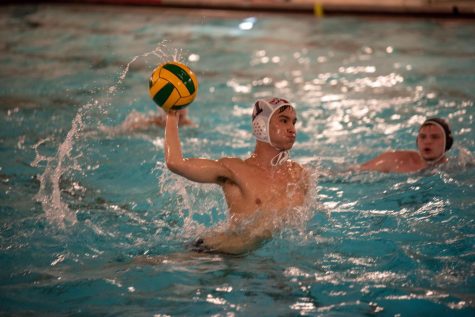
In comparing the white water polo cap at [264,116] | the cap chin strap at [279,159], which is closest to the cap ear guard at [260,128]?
the white water polo cap at [264,116]

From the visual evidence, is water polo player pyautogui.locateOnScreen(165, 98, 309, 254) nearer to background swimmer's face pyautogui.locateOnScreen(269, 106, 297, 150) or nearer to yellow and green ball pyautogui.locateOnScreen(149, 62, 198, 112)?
background swimmer's face pyautogui.locateOnScreen(269, 106, 297, 150)

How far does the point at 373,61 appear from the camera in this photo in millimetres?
10133

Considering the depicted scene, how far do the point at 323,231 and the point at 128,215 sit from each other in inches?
61.0

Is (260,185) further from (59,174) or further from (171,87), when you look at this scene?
(59,174)

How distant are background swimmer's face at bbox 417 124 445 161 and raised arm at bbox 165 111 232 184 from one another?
247 cm

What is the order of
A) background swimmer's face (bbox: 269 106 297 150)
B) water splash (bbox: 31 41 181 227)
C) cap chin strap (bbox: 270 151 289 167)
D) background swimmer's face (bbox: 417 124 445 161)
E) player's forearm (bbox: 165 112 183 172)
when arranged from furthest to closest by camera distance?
background swimmer's face (bbox: 417 124 445 161) < water splash (bbox: 31 41 181 227) < cap chin strap (bbox: 270 151 289 167) < background swimmer's face (bbox: 269 106 297 150) < player's forearm (bbox: 165 112 183 172)

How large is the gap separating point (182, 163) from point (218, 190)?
1.74 m

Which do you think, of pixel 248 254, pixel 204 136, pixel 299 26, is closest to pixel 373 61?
pixel 299 26

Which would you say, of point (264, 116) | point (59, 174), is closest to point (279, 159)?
point (264, 116)

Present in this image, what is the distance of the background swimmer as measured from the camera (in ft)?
19.7

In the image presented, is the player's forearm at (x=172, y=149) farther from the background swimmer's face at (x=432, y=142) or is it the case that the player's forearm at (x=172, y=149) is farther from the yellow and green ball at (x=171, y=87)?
the background swimmer's face at (x=432, y=142)

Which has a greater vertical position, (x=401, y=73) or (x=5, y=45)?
(x=5, y=45)

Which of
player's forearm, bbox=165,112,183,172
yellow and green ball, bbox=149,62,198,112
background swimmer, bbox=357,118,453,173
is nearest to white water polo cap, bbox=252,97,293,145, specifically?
yellow and green ball, bbox=149,62,198,112

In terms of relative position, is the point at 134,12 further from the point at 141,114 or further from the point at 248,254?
the point at 248,254
